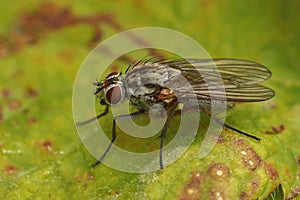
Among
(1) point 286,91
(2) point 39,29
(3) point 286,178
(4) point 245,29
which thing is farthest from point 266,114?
(2) point 39,29

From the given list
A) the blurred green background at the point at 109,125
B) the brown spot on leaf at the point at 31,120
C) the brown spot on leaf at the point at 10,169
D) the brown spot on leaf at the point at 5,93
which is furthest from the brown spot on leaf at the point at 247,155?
the brown spot on leaf at the point at 5,93

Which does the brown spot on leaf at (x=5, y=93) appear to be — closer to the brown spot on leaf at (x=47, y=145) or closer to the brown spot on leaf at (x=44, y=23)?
the brown spot on leaf at (x=44, y=23)

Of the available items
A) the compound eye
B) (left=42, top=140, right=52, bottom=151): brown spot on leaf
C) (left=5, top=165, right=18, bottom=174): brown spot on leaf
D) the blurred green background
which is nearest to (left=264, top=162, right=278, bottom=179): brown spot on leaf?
the blurred green background

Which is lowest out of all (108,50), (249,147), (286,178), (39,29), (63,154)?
(286,178)

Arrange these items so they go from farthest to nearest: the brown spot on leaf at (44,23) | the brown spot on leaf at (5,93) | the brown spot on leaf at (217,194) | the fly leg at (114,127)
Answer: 1. the brown spot on leaf at (44,23)
2. the brown spot on leaf at (5,93)
3. the fly leg at (114,127)
4. the brown spot on leaf at (217,194)

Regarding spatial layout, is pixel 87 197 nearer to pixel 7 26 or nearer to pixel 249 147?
pixel 249 147

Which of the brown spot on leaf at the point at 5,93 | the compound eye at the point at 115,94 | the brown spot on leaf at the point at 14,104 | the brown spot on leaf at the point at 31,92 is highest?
the brown spot on leaf at the point at 5,93
